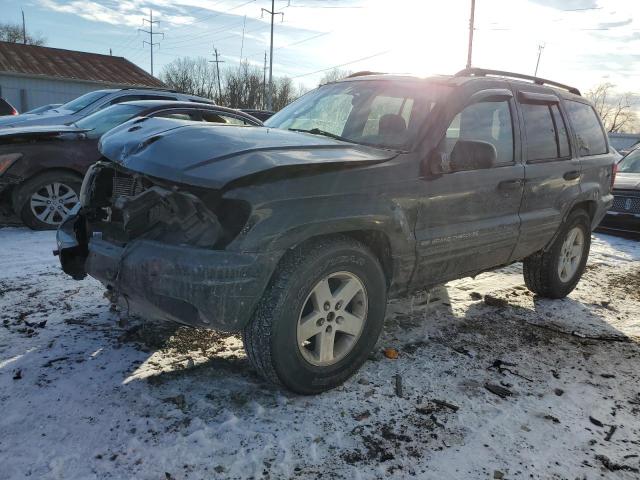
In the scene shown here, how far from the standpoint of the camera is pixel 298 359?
2.74m

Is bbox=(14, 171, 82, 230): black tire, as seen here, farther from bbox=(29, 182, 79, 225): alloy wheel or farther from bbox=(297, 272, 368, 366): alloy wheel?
bbox=(297, 272, 368, 366): alloy wheel

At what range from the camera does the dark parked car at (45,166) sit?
588 cm

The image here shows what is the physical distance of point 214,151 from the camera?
267 cm

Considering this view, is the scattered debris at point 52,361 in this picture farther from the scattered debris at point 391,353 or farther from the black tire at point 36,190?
the black tire at point 36,190

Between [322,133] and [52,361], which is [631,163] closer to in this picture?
[322,133]

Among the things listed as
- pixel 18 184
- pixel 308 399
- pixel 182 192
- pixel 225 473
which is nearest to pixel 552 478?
pixel 308 399

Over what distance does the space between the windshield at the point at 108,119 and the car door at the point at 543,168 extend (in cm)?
498

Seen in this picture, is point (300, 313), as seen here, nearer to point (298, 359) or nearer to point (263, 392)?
point (298, 359)

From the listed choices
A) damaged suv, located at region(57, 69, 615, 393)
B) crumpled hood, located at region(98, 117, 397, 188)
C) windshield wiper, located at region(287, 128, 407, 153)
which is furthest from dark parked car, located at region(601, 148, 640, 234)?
A: crumpled hood, located at region(98, 117, 397, 188)

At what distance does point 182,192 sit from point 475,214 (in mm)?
2090

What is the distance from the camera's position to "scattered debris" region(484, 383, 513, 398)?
10.1 feet

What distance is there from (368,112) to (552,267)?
2448mm

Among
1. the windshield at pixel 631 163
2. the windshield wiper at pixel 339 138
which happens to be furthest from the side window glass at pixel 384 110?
the windshield at pixel 631 163

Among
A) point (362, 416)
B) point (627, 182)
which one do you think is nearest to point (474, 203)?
point (362, 416)
